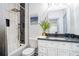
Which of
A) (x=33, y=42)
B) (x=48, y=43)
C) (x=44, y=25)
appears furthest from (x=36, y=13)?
(x=48, y=43)

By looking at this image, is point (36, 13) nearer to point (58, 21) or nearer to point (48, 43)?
point (58, 21)

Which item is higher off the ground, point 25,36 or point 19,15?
point 19,15

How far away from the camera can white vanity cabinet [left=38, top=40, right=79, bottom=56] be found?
2.34m

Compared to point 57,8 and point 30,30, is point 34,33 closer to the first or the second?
point 30,30

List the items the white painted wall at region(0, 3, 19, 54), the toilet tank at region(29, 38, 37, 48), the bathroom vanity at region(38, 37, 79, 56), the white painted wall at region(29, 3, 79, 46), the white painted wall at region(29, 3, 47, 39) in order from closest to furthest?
the white painted wall at region(0, 3, 19, 54) < the bathroom vanity at region(38, 37, 79, 56) < the white painted wall at region(29, 3, 79, 46) < the white painted wall at region(29, 3, 47, 39) < the toilet tank at region(29, 38, 37, 48)

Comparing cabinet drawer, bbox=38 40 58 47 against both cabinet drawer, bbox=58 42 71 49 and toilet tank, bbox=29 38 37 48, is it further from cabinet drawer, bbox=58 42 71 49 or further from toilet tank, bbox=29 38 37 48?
toilet tank, bbox=29 38 37 48

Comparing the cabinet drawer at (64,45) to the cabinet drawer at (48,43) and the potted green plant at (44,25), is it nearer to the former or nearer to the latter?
the cabinet drawer at (48,43)

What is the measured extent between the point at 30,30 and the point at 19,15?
64cm

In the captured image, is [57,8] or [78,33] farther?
[57,8]

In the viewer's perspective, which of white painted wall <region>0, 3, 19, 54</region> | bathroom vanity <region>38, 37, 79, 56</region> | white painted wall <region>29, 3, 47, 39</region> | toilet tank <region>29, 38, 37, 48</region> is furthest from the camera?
toilet tank <region>29, 38, 37, 48</region>

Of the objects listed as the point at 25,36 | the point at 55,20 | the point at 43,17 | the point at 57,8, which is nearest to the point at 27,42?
the point at 25,36

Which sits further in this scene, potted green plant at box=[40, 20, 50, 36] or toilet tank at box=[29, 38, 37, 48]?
toilet tank at box=[29, 38, 37, 48]

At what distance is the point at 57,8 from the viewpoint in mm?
2881

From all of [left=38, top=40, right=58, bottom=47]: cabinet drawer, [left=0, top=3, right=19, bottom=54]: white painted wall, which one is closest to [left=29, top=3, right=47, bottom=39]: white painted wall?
[left=38, top=40, right=58, bottom=47]: cabinet drawer
